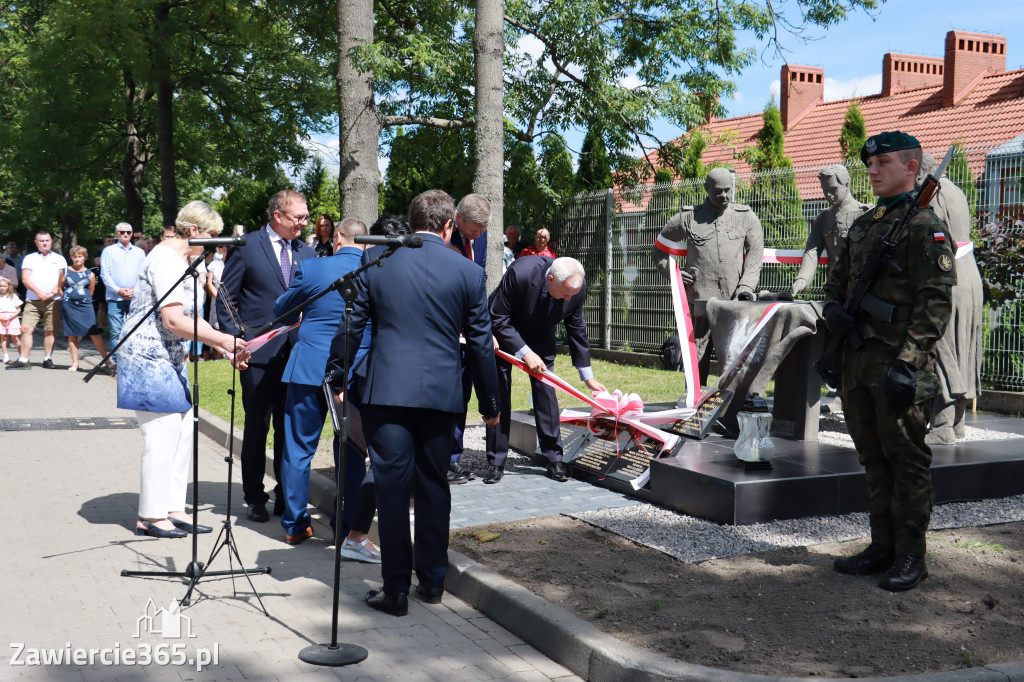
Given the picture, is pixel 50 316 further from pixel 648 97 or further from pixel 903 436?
pixel 903 436

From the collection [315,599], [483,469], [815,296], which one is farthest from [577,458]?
[815,296]

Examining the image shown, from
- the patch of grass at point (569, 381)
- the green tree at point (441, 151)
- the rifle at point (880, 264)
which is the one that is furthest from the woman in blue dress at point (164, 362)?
the green tree at point (441, 151)

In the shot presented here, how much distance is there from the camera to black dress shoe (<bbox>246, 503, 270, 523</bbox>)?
6.74m

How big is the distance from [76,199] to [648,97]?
24.6 meters

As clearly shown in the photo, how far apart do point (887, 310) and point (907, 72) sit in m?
38.1

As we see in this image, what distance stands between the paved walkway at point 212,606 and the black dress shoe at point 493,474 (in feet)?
0.44

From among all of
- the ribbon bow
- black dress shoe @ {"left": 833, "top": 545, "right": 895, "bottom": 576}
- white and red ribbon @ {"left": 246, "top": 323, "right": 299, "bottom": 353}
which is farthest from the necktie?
black dress shoe @ {"left": 833, "top": 545, "right": 895, "bottom": 576}

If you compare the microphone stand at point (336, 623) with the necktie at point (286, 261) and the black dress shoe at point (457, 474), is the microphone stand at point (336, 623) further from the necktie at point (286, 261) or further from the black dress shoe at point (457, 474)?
the black dress shoe at point (457, 474)

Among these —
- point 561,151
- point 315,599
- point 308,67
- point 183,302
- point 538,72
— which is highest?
point 308,67

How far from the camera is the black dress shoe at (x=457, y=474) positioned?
7.50 m

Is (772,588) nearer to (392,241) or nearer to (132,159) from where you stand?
(392,241)

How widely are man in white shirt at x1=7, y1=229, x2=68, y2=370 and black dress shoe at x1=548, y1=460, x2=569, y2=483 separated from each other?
12.3 meters

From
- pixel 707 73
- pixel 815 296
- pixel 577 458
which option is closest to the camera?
pixel 577 458

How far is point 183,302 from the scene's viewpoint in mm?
6031
